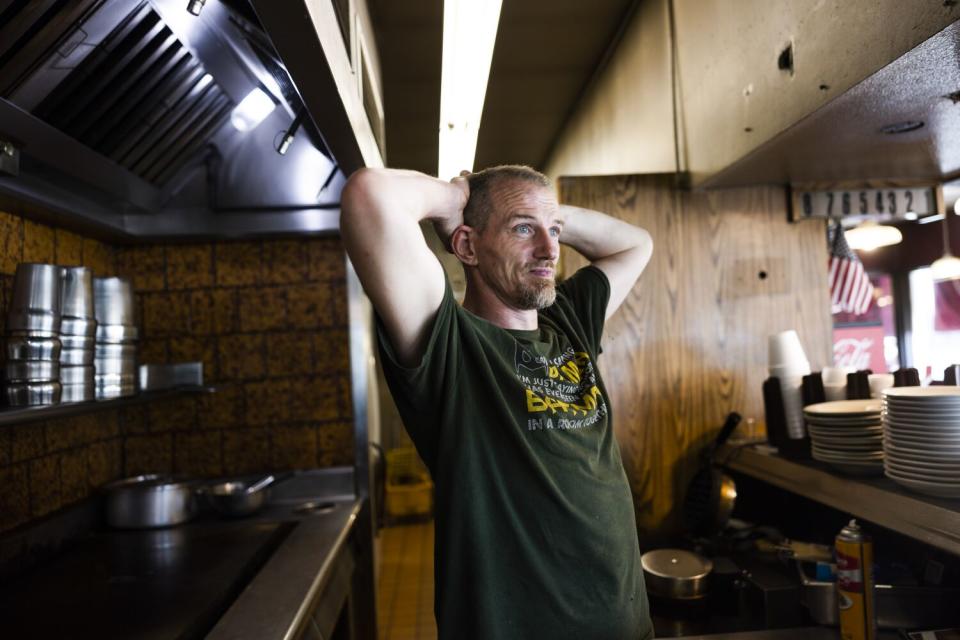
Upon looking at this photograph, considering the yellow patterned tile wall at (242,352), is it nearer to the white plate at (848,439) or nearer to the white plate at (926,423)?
the white plate at (848,439)

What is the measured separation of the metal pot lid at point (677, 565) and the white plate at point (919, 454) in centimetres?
59

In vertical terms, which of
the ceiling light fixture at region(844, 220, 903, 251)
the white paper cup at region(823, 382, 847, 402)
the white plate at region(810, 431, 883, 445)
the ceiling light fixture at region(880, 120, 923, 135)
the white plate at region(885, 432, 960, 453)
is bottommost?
the white plate at region(810, 431, 883, 445)

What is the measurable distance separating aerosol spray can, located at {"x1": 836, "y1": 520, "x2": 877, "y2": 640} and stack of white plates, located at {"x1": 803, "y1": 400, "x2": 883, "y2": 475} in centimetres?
18

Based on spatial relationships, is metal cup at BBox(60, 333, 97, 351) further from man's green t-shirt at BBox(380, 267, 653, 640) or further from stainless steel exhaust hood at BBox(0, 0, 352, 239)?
man's green t-shirt at BBox(380, 267, 653, 640)

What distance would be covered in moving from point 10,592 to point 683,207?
2.43 m

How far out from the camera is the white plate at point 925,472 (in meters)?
1.35

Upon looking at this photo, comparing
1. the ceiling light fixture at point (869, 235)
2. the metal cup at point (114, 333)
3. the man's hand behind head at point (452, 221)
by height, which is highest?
the ceiling light fixture at point (869, 235)

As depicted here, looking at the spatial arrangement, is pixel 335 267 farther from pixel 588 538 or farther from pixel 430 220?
pixel 588 538

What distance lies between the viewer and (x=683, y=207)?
2.37m

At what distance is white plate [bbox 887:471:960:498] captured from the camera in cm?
135

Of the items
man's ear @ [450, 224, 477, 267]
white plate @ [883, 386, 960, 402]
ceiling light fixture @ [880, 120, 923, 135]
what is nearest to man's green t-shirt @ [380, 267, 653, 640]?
man's ear @ [450, 224, 477, 267]

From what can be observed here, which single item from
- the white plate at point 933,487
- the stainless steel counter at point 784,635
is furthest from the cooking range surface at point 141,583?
the white plate at point 933,487

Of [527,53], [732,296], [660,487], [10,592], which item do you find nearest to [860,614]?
[660,487]

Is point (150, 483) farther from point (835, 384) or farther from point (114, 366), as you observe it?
point (835, 384)
